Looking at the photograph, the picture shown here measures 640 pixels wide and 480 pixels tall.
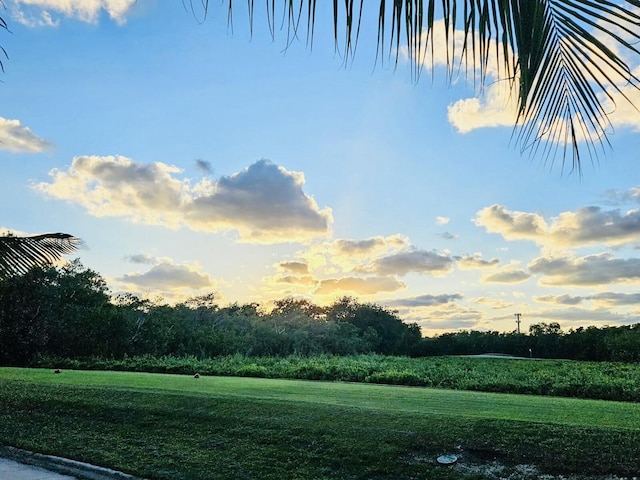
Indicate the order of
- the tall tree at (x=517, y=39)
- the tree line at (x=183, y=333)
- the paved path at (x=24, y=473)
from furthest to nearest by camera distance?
the tree line at (x=183, y=333), the paved path at (x=24, y=473), the tall tree at (x=517, y=39)

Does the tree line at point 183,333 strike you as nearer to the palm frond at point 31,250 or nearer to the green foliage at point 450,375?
the green foliage at point 450,375

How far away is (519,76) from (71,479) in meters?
5.95

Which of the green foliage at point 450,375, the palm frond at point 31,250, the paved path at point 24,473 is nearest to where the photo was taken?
the paved path at point 24,473

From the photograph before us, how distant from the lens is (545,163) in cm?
156

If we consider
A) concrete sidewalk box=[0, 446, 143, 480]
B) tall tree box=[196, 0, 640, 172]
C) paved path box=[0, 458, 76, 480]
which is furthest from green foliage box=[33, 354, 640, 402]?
tall tree box=[196, 0, 640, 172]

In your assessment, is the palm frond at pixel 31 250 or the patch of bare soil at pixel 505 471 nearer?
the patch of bare soil at pixel 505 471

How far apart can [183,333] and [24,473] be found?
2390 centimetres

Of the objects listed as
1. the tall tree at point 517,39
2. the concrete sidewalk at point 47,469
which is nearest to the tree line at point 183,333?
the concrete sidewalk at point 47,469

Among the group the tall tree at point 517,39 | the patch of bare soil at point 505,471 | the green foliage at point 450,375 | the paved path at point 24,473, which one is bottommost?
the paved path at point 24,473

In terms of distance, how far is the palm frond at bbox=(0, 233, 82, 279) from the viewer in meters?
6.11

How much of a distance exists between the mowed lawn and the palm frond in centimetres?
225

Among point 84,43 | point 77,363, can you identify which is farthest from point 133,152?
point 77,363

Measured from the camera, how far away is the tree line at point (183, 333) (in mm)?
25500

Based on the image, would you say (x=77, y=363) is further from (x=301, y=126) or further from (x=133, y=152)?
(x=301, y=126)
